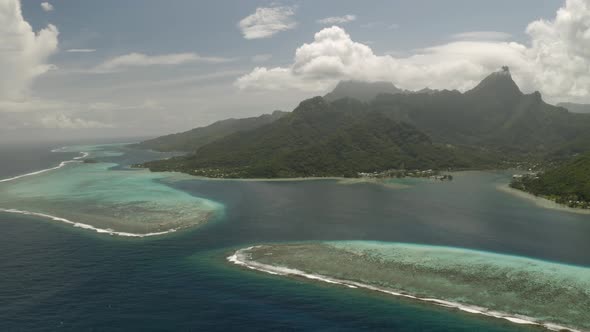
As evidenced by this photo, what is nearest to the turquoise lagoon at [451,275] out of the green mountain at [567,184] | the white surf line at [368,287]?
the white surf line at [368,287]

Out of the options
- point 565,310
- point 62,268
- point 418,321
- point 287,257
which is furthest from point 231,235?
point 565,310

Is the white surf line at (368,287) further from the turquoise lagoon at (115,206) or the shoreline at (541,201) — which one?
the shoreline at (541,201)

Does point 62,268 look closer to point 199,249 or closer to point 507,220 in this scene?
point 199,249

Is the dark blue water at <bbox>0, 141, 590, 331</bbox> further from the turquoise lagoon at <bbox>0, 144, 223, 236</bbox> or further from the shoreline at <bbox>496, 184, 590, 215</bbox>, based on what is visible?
the turquoise lagoon at <bbox>0, 144, 223, 236</bbox>

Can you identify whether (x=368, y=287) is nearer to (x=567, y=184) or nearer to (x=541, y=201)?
(x=541, y=201)

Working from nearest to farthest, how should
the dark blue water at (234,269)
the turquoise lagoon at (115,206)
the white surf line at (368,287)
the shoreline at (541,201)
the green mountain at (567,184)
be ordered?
the white surf line at (368,287)
the dark blue water at (234,269)
the turquoise lagoon at (115,206)
the shoreline at (541,201)
the green mountain at (567,184)

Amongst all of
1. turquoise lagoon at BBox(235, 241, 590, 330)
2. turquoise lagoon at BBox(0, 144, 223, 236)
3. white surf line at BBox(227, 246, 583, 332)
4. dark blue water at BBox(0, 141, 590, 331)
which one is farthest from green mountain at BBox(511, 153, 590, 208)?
turquoise lagoon at BBox(0, 144, 223, 236)
